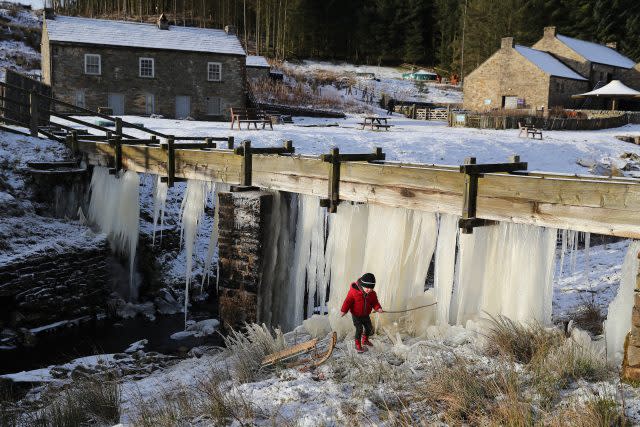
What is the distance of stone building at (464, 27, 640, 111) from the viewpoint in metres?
43.0

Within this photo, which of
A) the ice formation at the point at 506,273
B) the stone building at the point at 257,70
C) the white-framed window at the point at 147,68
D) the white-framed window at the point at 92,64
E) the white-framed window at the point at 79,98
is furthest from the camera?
the stone building at the point at 257,70

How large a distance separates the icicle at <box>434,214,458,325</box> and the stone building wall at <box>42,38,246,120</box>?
29.1 m

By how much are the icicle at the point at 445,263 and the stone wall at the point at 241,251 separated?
294 centimetres

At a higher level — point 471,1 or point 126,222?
point 471,1

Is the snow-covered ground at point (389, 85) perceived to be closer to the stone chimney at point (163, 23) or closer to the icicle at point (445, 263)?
the stone chimney at point (163, 23)

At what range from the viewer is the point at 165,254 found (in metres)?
14.7

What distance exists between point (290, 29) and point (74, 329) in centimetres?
5826

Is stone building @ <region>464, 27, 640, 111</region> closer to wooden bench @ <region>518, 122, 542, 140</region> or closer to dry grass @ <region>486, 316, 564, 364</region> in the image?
wooden bench @ <region>518, 122, 542, 140</region>

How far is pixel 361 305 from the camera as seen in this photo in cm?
749

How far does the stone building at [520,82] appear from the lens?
42.8 m

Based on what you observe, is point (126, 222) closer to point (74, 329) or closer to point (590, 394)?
point (74, 329)

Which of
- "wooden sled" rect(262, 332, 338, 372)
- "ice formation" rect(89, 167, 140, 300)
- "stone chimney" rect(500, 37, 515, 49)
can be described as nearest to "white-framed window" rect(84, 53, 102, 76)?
"ice formation" rect(89, 167, 140, 300)

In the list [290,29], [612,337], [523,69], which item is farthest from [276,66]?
[612,337]

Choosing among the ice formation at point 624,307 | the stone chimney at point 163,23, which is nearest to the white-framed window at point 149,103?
the stone chimney at point 163,23
